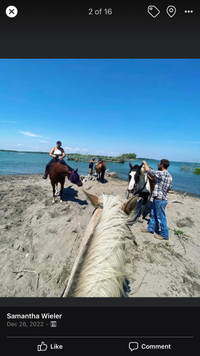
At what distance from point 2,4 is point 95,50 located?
42.5 inches

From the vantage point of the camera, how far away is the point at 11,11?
1348 mm

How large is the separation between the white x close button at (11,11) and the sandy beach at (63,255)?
9.66 feet

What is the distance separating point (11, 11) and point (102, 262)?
9.64 feet

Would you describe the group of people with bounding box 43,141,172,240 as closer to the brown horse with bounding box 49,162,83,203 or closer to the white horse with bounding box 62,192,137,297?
the white horse with bounding box 62,192,137,297

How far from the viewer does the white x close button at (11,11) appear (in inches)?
52.4

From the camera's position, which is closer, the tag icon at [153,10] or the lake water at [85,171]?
the tag icon at [153,10]

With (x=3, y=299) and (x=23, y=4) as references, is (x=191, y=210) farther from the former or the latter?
(x=23, y=4)

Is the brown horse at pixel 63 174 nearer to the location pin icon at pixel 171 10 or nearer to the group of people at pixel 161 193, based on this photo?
the group of people at pixel 161 193

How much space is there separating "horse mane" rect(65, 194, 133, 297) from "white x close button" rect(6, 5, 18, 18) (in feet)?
8.51
